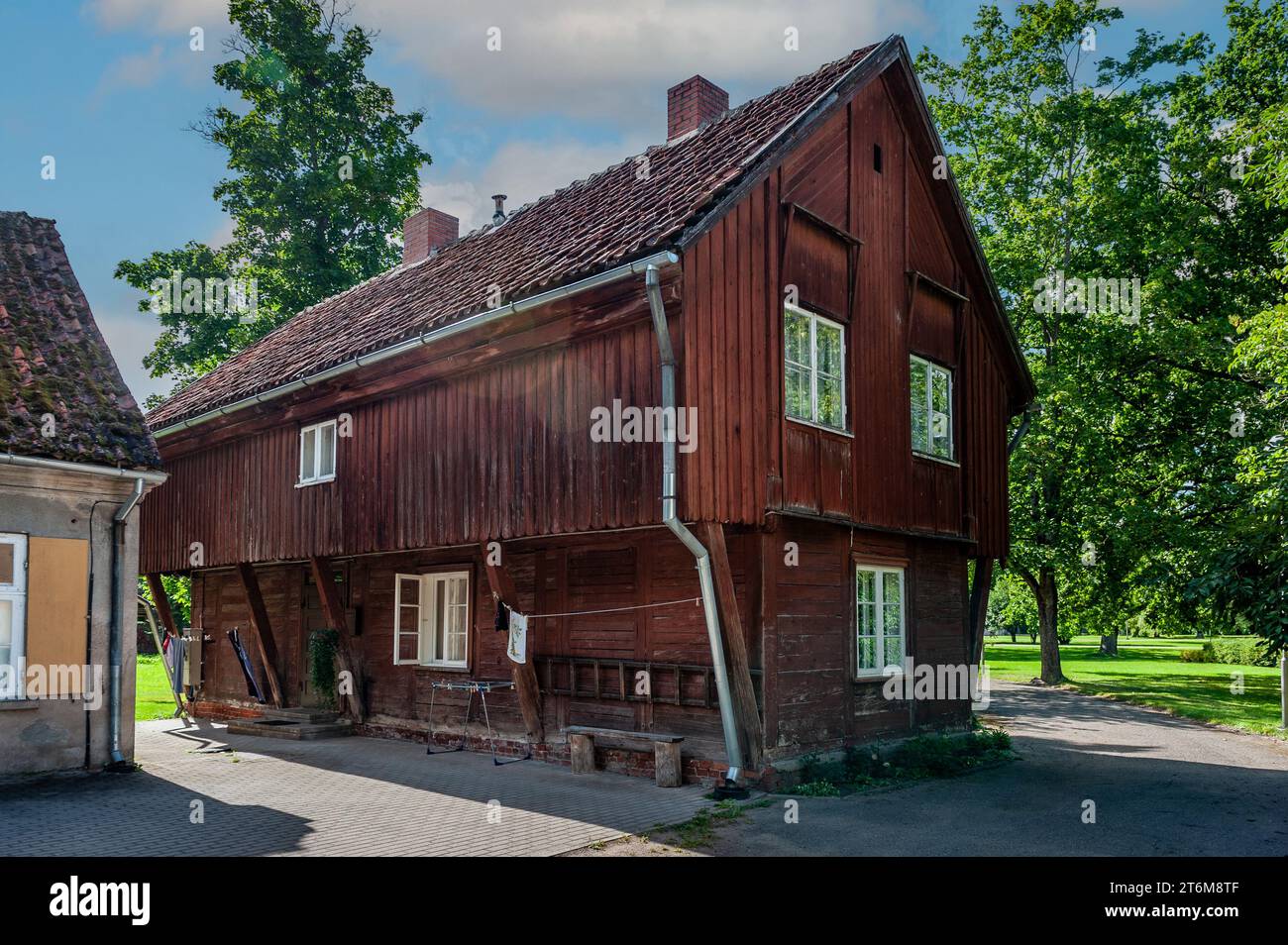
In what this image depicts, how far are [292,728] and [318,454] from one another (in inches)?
172

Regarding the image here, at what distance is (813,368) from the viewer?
12453 millimetres

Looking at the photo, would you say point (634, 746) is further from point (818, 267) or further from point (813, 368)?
point (818, 267)

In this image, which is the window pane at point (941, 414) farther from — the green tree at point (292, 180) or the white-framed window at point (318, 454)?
the green tree at point (292, 180)

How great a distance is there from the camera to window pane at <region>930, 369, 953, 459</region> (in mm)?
15180

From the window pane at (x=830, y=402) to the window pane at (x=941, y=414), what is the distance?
108 inches

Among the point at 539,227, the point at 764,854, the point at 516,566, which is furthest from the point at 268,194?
the point at 764,854

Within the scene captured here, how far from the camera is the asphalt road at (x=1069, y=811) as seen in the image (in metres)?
8.87

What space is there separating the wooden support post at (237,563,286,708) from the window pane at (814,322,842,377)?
10.9 metres

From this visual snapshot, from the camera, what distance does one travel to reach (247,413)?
17203 millimetres

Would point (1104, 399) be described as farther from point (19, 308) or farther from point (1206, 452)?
point (19, 308)

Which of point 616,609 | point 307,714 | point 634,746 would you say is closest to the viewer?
point 634,746

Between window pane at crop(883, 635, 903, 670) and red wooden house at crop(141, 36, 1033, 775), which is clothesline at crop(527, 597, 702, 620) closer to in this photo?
red wooden house at crop(141, 36, 1033, 775)

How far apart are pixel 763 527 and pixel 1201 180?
66.6 ft

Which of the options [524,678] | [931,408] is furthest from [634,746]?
[931,408]
